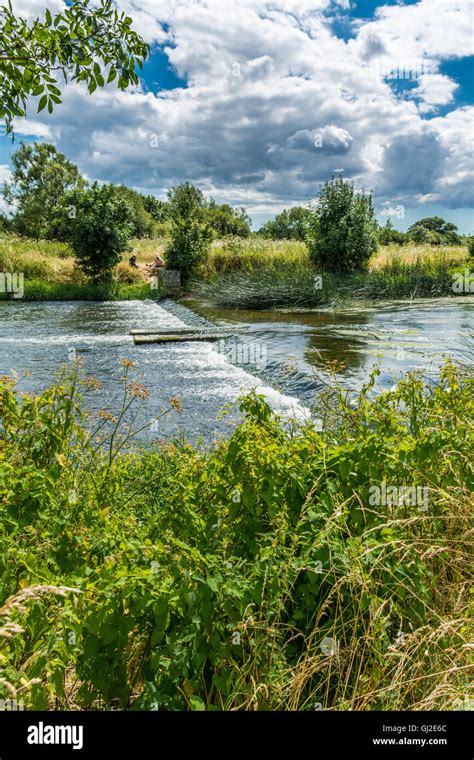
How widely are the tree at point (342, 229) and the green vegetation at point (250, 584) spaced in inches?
786

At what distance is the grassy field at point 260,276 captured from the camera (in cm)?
1997

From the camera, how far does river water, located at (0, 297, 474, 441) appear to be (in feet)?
26.7

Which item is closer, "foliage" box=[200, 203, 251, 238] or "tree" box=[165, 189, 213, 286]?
"tree" box=[165, 189, 213, 286]

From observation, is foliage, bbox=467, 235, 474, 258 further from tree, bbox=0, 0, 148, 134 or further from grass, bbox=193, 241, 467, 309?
tree, bbox=0, 0, 148, 134

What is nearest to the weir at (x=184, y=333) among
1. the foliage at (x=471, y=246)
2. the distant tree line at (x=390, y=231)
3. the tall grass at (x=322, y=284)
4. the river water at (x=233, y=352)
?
the river water at (x=233, y=352)

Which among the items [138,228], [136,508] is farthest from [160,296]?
[138,228]

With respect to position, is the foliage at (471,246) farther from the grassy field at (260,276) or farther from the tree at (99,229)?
the tree at (99,229)

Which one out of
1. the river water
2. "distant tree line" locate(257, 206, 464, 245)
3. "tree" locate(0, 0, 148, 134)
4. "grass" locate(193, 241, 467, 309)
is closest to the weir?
the river water

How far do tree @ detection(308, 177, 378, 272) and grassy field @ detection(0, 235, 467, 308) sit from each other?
0.88m

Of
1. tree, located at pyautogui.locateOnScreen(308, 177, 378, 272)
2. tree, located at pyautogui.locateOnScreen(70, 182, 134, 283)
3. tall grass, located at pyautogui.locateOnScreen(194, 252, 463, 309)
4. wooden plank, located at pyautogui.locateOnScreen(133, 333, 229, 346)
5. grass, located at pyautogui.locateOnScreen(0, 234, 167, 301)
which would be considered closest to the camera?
wooden plank, located at pyautogui.locateOnScreen(133, 333, 229, 346)

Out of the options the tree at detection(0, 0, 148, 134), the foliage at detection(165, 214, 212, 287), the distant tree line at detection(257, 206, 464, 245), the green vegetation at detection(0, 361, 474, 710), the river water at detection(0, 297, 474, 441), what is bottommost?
the green vegetation at detection(0, 361, 474, 710)

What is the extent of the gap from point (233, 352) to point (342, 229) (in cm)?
1246
